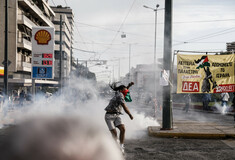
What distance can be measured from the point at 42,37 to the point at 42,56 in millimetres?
1129

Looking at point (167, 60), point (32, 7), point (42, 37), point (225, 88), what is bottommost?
point (225, 88)

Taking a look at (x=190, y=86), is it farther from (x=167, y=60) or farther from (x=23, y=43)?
(x=23, y=43)

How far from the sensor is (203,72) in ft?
35.0

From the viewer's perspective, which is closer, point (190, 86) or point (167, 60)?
point (167, 60)

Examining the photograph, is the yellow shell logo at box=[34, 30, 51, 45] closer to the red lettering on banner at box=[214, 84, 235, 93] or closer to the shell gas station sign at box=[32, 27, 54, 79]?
the shell gas station sign at box=[32, 27, 54, 79]

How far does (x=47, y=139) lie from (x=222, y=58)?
884 centimetres

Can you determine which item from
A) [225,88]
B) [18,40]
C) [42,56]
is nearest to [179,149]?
[225,88]

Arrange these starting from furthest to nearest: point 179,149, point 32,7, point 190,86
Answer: point 32,7, point 190,86, point 179,149

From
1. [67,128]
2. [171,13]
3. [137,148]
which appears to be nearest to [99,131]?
[67,128]

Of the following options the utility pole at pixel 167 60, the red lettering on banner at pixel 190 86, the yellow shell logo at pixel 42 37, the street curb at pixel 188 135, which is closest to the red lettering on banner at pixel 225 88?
the red lettering on banner at pixel 190 86

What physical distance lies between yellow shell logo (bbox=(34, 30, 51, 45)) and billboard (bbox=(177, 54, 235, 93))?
816 cm

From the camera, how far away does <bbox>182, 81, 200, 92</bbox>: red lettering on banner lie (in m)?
10.6

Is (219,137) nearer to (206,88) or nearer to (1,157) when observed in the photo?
(206,88)

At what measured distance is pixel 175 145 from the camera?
7.84 meters
